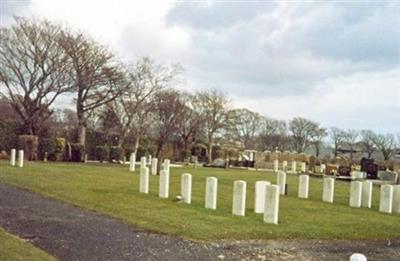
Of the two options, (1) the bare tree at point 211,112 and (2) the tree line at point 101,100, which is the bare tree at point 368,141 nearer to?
(2) the tree line at point 101,100

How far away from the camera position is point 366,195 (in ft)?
69.8

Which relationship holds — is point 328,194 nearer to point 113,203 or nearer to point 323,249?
point 113,203

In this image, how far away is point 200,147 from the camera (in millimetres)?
71812

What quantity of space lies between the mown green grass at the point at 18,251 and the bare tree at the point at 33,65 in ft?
130

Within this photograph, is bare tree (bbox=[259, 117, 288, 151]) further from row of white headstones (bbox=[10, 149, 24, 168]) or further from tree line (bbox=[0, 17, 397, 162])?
row of white headstones (bbox=[10, 149, 24, 168])

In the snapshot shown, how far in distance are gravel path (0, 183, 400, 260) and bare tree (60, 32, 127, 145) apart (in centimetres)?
3648

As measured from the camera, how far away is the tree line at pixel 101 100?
157ft

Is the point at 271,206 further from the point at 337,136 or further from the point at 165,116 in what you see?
the point at 337,136

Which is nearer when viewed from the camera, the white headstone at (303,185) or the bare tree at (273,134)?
the white headstone at (303,185)

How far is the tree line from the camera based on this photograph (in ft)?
157

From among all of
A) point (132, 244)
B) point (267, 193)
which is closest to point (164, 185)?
point (267, 193)

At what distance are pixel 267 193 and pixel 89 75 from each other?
3787cm

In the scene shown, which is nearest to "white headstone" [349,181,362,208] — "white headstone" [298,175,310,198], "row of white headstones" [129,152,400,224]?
"row of white headstones" [129,152,400,224]

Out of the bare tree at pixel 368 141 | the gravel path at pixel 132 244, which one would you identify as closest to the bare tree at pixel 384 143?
the bare tree at pixel 368 141
